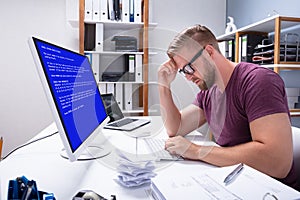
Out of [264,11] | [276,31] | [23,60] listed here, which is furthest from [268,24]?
[23,60]

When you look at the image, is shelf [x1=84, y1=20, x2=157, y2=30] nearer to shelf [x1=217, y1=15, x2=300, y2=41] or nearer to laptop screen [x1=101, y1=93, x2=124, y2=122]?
shelf [x1=217, y1=15, x2=300, y2=41]

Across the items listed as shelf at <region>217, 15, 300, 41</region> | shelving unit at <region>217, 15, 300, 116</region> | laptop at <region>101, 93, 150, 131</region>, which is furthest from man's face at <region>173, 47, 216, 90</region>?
shelf at <region>217, 15, 300, 41</region>

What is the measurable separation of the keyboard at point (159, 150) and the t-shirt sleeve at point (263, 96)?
33 centimetres

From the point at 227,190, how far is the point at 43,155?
68 centimetres

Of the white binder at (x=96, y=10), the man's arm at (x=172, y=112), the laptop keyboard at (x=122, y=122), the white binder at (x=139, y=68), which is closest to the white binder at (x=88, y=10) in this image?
the white binder at (x=96, y=10)

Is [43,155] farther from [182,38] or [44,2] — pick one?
[44,2]

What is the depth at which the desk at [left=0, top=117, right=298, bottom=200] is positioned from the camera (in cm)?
67

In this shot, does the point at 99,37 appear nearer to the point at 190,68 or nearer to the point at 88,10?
the point at 88,10

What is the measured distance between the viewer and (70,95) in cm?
78

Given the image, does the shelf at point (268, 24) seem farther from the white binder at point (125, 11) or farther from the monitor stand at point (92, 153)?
the monitor stand at point (92, 153)

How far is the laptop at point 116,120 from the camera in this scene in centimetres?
149

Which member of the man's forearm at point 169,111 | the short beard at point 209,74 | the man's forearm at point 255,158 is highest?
the short beard at point 209,74

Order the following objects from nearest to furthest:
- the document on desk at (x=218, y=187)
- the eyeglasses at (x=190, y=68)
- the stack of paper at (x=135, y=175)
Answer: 1. the document on desk at (x=218, y=187)
2. the stack of paper at (x=135, y=175)
3. the eyeglasses at (x=190, y=68)

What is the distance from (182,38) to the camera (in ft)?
3.81
